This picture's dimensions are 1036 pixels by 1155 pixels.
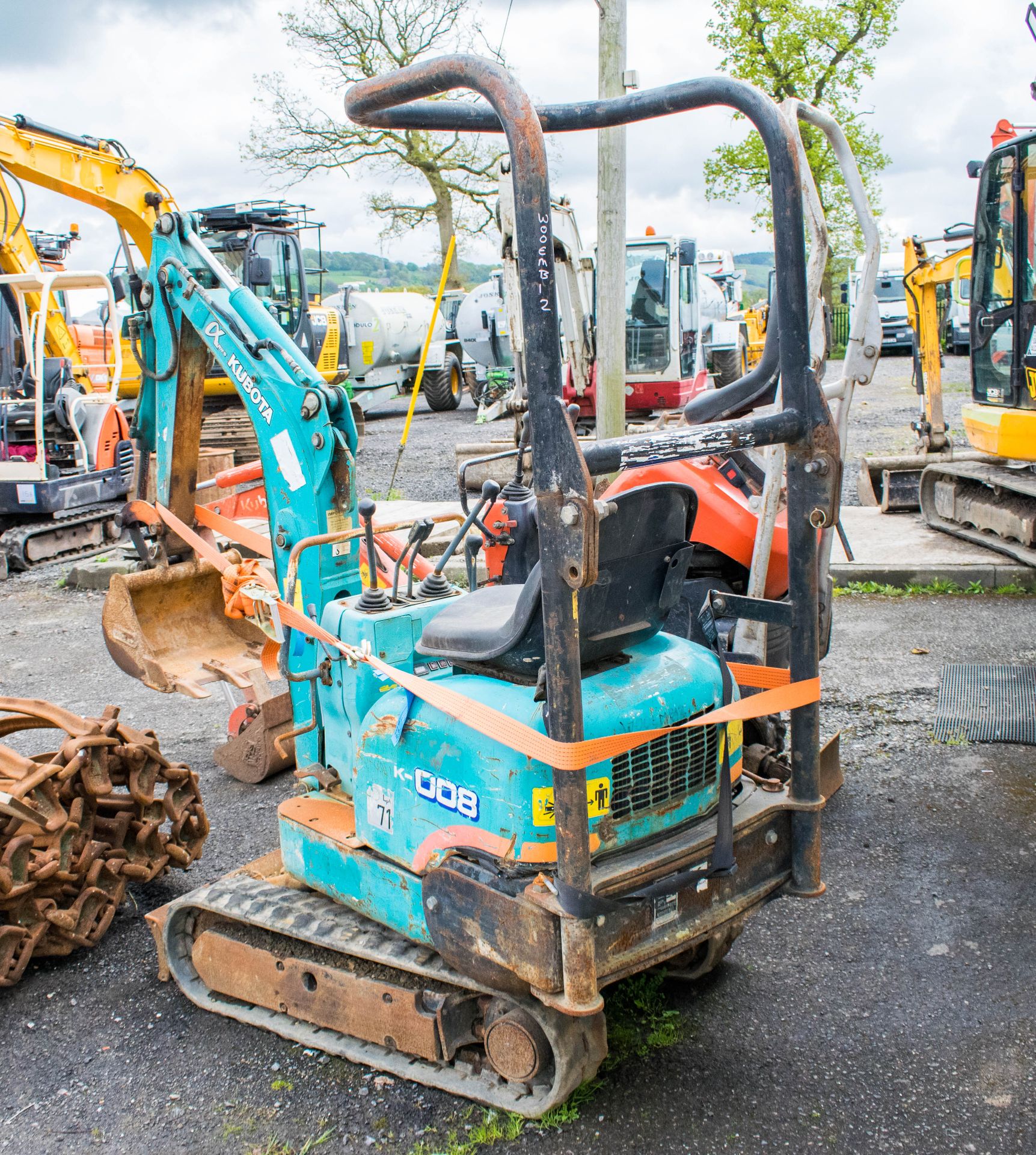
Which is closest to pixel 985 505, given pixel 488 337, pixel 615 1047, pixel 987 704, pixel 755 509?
pixel 987 704

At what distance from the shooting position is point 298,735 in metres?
3.93

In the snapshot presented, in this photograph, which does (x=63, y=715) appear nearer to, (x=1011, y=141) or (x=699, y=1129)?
(x=699, y=1129)

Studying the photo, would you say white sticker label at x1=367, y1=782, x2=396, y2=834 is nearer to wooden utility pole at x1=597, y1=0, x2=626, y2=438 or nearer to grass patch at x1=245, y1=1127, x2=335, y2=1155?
grass patch at x1=245, y1=1127, x2=335, y2=1155

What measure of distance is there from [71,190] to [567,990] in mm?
9970

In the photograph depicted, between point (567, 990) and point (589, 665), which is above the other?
point (589, 665)

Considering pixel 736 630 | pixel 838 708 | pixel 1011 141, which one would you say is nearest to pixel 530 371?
pixel 736 630

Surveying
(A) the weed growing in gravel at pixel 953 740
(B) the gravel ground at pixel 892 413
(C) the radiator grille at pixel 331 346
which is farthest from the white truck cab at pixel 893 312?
(A) the weed growing in gravel at pixel 953 740

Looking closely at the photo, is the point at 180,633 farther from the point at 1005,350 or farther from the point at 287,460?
the point at 1005,350

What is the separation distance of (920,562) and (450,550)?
605 centimetres

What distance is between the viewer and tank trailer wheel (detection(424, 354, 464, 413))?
23.0 metres

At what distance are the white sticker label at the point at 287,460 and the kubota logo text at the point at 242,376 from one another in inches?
3.2

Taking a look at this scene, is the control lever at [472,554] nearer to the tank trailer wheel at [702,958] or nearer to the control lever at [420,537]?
the control lever at [420,537]

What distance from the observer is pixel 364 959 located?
3.22 metres

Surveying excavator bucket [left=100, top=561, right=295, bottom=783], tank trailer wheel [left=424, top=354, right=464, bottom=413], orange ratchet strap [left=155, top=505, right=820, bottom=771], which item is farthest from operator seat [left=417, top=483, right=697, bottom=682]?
tank trailer wheel [left=424, top=354, right=464, bottom=413]
